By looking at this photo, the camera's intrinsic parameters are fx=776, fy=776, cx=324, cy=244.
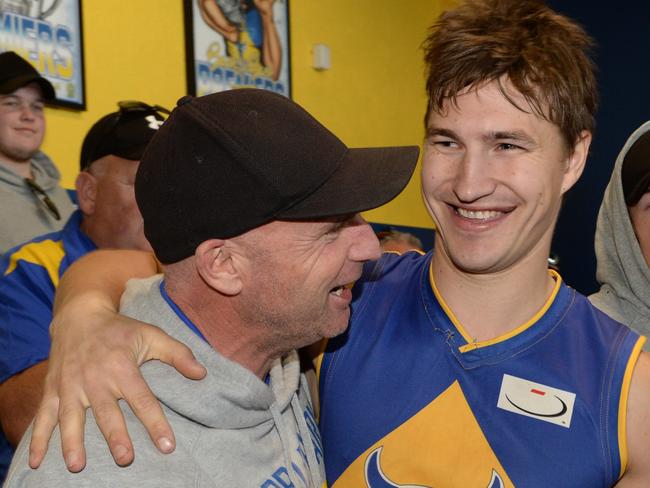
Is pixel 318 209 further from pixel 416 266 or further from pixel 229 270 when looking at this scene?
pixel 416 266

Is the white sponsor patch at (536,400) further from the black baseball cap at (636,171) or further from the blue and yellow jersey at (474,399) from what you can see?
the black baseball cap at (636,171)

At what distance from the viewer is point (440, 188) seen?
5.28 feet

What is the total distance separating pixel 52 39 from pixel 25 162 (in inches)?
33.5

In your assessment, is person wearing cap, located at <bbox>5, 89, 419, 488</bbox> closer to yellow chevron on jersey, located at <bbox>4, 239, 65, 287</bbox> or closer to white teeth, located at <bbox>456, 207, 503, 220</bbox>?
white teeth, located at <bbox>456, 207, 503, 220</bbox>

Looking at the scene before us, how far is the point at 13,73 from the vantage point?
9.65 ft

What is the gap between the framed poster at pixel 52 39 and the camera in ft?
11.0

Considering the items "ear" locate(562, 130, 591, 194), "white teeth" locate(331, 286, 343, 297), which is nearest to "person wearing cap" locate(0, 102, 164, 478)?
"white teeth" locate(331, 286, 343, 297)

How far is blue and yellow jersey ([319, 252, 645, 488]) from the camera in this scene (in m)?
1.47

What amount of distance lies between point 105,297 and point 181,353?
33 cm

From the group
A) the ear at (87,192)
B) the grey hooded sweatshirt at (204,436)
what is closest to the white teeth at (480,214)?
the grey hooded sweatshirt at (204,436)

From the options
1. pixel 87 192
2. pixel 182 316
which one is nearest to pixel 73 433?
pixel 182 316

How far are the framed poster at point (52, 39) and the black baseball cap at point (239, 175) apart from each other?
7.81 feet

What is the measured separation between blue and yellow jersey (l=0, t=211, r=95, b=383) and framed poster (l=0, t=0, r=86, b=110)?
149 centimetres

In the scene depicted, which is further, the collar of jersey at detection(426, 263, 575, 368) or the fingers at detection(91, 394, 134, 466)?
the collar of jersey at detection(426, 263, 575, 368)
